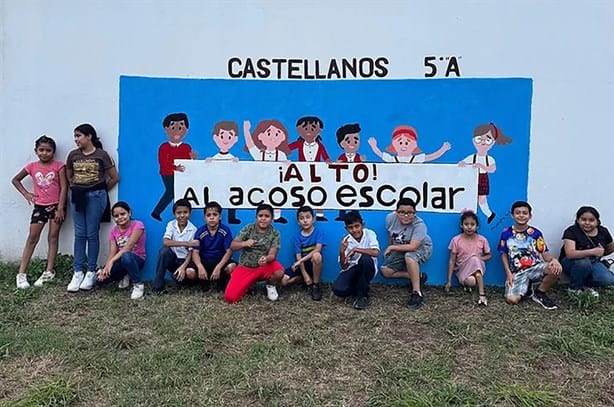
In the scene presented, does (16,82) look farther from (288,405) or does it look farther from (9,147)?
(288,405)

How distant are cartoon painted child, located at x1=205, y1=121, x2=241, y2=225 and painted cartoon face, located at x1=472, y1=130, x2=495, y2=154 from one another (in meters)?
2.32

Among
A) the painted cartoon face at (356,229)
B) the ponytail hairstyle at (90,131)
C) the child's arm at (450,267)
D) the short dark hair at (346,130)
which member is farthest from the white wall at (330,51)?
the painted cartoon face at (356,229)

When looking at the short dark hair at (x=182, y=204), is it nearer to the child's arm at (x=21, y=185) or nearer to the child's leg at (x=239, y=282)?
the child's leg at (x=239, y=282)

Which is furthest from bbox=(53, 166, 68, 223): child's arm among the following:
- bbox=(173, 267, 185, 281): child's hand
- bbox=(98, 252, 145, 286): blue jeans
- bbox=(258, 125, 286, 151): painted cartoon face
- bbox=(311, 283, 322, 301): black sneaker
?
bbox=(311, 283, 322, 301): black sneaker

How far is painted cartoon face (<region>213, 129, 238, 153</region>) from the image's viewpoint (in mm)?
5359

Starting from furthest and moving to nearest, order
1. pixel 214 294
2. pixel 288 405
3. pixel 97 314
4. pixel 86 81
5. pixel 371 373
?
pixel 86 81
pixel 214 294
pixel 97 314
pixel 371 373
pixel 288 405

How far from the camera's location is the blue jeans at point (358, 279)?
470 centimetres

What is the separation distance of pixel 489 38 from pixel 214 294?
11.5 ft

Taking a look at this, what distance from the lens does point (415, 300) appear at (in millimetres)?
4742

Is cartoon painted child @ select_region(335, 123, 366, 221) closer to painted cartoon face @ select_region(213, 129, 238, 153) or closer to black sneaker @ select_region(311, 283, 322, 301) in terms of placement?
painted cartoon face @ select_region(213, 129, 238, 153)

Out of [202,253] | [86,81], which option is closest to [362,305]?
[202,253]

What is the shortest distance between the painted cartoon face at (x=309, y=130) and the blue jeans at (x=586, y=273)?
2599 mm

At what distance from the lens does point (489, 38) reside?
5.12 m

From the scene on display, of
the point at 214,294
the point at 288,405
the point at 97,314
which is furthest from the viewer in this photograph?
the point at 214,294
